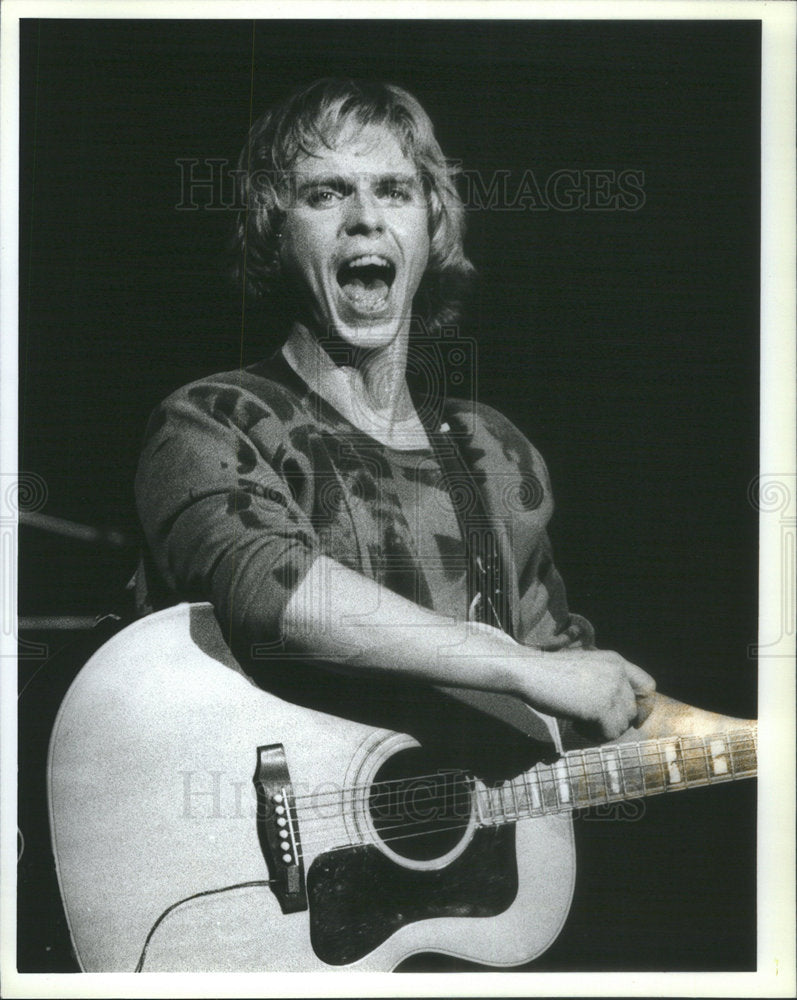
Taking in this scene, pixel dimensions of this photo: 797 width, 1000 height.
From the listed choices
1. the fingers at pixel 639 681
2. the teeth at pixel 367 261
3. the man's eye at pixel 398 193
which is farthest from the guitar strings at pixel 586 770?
the man's eye at pixel 398 193

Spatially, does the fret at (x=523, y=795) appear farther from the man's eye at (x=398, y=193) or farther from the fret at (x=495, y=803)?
the man's eye at (x=398, y=193)

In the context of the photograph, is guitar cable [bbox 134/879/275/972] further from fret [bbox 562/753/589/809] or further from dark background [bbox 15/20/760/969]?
fret [bbox 562/753/589/809]

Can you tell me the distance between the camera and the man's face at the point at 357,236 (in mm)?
2350

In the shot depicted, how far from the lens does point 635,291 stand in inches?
95.0

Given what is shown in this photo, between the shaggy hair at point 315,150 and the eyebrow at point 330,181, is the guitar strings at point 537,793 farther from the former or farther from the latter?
the eyebrow at point 330,181

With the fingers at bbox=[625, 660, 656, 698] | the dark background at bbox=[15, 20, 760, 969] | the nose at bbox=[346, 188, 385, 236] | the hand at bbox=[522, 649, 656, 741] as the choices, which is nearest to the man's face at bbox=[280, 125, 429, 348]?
the nose at bbox=[346, 188, 385, 236]

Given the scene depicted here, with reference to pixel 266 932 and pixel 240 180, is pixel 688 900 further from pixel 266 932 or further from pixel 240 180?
pixel 240 180

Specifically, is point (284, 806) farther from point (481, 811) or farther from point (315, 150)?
point (315, 150)
